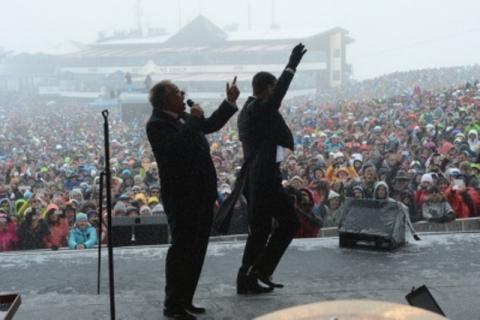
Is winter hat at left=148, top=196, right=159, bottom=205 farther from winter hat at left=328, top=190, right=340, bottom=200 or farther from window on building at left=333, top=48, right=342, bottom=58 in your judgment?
window on building at left=333, top=48, right=342, bottom=58

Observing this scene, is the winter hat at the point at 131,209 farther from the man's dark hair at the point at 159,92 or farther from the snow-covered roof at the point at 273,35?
the snow-covered roof at the point at 273,35

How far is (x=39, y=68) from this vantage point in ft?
208

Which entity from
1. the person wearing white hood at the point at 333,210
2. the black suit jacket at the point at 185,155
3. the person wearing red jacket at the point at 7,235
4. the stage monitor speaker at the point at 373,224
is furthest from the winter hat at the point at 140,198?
the black suit jacket at the point at 185,155

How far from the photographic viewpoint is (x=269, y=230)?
4.44 m

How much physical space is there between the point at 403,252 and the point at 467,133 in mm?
8119

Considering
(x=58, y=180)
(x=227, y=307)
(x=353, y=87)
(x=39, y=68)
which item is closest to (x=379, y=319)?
(x=227, y=307)

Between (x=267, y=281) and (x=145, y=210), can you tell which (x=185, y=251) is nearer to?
(x=267, y=281)

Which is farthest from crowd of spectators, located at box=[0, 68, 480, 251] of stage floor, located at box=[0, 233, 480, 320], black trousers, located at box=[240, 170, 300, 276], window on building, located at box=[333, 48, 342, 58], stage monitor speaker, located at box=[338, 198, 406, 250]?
window on building, located at box=[333, 48, 342, 58]

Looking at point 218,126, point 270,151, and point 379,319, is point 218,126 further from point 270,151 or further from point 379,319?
point 379,319

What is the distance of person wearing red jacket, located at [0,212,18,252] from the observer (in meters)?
7.79

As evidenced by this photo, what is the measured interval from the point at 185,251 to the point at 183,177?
0.42 metres

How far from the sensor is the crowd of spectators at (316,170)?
7.88 m

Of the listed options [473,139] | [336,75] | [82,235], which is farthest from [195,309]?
[336,75]

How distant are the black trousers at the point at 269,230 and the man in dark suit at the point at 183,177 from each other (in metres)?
0.51
